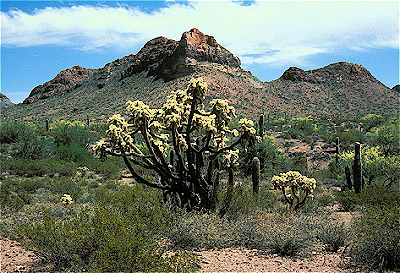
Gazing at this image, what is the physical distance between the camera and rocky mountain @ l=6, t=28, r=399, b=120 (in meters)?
69.8

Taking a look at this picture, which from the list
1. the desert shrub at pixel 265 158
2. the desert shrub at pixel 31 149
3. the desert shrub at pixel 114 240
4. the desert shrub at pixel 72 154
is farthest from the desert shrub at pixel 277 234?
the desert shrub at pixel 31 149

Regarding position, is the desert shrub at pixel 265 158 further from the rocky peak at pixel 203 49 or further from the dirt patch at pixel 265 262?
the rocky peak at pixel 203 49

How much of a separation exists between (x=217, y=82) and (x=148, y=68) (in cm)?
2312

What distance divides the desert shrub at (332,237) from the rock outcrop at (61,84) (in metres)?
100

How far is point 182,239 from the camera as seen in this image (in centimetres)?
808

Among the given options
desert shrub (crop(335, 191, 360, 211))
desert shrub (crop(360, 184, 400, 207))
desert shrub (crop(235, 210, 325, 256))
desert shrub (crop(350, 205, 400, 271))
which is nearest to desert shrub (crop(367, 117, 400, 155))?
desert shrub (crop(335, 191, 360, 211))

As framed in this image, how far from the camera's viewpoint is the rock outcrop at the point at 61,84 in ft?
346

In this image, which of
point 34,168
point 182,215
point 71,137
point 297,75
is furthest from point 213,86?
point 182,215

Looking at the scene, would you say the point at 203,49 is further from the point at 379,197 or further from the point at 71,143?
the point at 379,197

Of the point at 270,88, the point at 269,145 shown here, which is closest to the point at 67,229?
the point at 269,145

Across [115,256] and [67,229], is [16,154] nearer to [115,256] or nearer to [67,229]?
[67,229]

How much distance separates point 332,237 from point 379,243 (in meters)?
1.44

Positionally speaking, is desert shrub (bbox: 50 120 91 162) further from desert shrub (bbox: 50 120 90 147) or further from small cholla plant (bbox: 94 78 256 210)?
small cholla plant (bbox: 94 78 256 210)

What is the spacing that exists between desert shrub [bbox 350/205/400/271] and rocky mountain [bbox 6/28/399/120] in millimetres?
53216
